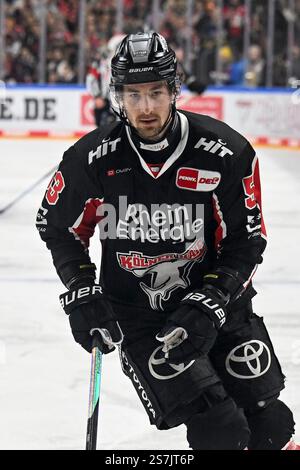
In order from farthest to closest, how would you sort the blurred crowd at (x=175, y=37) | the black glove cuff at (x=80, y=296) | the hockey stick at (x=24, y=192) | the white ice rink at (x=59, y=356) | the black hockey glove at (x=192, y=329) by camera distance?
the blurred crowd at (x=175, y=37) < the hockey stick at (x=24, y=192) < the white ice rink at (x=59, y=356) < the black glove cuff at (x=80, y=296) < the black hockey glove at (x=192, y=329)

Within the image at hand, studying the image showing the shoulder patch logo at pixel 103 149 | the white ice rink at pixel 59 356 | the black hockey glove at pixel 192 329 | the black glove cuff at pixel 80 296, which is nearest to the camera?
the black hockey glove at pixel 192 329

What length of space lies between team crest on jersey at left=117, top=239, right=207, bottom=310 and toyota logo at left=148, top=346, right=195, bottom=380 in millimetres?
205

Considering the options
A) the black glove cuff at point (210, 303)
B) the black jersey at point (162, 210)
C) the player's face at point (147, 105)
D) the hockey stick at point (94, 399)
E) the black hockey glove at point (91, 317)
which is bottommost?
the hockey stick at point (94, 399)

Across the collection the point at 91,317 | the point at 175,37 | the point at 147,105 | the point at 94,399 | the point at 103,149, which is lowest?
the point at 175,37

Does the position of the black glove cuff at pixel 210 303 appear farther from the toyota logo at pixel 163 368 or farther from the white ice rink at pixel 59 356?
the white ice rink at pixel 59 356

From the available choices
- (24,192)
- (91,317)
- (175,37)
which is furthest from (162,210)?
(175,37)

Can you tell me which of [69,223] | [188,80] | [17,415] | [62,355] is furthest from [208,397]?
[188,80]

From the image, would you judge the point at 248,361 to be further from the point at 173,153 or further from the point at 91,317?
the point at 173,153

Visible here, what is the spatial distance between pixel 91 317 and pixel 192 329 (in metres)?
0.28

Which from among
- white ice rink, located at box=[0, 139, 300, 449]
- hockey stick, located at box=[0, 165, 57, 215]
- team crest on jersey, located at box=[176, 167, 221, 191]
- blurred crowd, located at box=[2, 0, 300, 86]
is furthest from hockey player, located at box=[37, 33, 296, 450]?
blurred crowd, located at box=[2, 0, 300, 86]

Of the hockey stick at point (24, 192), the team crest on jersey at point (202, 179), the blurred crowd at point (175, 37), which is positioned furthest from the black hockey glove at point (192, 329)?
the blurred crowd at point (175, 37)

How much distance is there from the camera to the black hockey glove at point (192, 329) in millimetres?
2889

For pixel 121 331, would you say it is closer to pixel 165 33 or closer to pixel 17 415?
pixel 17 415

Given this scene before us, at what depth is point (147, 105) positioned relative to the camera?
9.68 ft
